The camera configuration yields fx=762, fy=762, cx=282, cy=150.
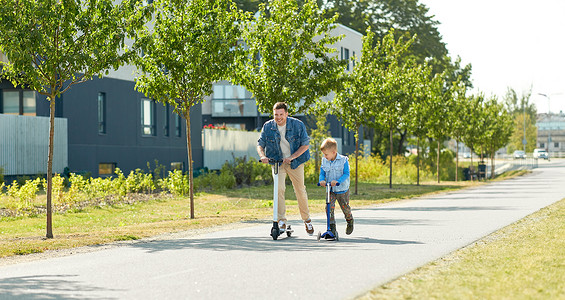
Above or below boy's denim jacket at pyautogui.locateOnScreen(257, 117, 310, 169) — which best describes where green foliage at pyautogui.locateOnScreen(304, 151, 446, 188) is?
below

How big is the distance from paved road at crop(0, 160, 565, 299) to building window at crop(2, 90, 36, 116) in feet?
59.5

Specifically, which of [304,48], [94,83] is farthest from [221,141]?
[304,48]

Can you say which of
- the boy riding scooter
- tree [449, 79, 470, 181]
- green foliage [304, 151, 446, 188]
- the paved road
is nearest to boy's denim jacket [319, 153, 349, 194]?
the boy riding scooter

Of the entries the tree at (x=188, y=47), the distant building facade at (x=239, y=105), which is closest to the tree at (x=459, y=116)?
the distant building facade at (x=239, y=105)

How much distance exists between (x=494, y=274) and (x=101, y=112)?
80.5 feet

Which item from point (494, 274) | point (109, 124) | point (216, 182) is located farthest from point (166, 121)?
point (494, 274)

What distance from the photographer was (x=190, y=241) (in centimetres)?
1115

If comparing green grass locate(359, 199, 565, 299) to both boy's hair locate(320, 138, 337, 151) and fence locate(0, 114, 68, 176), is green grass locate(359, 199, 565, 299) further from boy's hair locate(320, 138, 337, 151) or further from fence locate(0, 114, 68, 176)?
fence locate(0, 114, 68, 176)

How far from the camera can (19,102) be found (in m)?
28.9

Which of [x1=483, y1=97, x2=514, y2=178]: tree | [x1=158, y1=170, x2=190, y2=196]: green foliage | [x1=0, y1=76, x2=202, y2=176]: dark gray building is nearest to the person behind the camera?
[x1=158, y1=170, x2=190, y2=196]: green foliage

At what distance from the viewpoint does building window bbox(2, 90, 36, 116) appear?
94.4 feet

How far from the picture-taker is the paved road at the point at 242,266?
6920 millimetres

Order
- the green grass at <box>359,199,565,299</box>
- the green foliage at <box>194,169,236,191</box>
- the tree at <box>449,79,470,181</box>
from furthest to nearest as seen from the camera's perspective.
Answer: the tree at <box>449,79,470,181</box> → the green foliage at <box>194,169,236,191</box> → the green grass at <box>359,199,565,299</box>

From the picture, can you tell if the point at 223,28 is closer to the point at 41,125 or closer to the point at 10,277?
the point at 10,277
